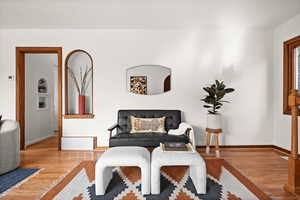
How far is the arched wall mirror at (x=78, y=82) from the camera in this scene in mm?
4254

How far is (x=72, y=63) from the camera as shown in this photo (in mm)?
4273

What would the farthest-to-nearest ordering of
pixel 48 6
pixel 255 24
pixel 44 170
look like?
pixel 255 24 < pixel 48 6 < pixel 44 170

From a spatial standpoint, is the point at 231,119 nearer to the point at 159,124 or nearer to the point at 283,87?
the point at 283,87

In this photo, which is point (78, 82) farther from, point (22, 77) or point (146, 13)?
point (146, 13)

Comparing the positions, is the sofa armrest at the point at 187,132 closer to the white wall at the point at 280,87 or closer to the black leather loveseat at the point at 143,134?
the black leather loveseat at the point at 143,134

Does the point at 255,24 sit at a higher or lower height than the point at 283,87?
higher

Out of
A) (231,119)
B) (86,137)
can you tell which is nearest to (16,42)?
(86,137)

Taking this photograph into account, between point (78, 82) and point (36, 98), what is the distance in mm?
1500

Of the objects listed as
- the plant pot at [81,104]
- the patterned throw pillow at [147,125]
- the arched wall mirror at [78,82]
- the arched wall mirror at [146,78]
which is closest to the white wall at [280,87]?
the arched wall mirror at [146,78]

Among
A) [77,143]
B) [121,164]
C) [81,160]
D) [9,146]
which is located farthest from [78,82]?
[121,164]

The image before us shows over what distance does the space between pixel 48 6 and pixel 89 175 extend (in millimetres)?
2884

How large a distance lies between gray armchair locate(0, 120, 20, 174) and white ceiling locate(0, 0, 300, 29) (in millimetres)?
2037

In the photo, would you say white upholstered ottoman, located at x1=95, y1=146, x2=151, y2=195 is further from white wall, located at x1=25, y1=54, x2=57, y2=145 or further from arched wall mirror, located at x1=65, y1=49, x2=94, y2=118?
white wall, located at x1=25, y1=54, x2=57, y2=145

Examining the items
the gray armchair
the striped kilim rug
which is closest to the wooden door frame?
the gray armchair
